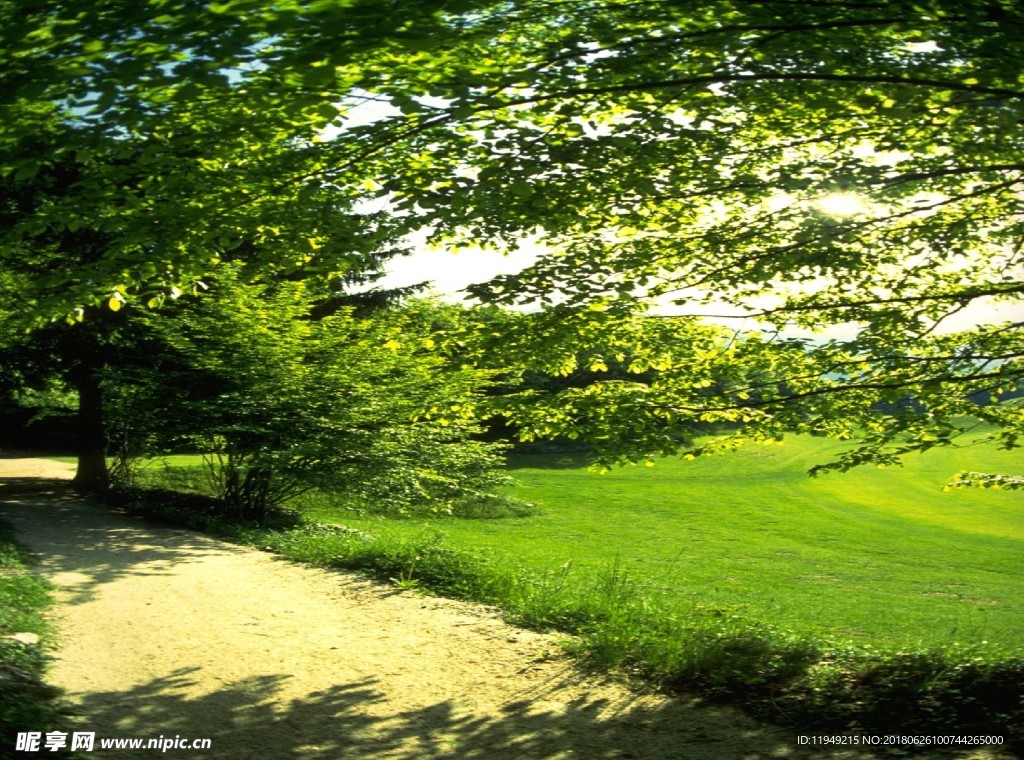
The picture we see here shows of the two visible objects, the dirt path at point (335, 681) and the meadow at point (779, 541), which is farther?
the meadow at point (779, 541)

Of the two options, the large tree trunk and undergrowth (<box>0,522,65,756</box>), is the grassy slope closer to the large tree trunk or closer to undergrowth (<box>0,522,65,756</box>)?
the large tree trunk

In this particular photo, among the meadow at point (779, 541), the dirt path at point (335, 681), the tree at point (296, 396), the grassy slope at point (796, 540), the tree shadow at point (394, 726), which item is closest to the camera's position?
the tree shadow at point (394, 726)

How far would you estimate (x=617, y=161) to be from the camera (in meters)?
6.53

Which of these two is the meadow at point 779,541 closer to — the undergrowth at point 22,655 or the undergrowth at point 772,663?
the undergrowth at point 772,663

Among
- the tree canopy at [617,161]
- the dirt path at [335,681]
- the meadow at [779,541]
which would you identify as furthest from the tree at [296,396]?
the tree canopy at [617,161]

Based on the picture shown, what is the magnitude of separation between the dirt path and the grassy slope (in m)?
2.93

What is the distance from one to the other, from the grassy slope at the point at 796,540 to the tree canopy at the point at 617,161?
2911 mm

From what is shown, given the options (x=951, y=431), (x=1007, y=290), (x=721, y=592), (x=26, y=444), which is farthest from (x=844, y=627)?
(x=26, y=444)

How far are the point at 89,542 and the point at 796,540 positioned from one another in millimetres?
15172

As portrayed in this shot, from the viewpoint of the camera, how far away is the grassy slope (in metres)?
12.2

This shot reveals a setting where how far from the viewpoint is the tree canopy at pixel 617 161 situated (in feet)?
15.7

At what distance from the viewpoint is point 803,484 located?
30531 millimetres

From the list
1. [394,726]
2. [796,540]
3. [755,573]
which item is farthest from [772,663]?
[796,540]

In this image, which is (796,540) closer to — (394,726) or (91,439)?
(91,439)
